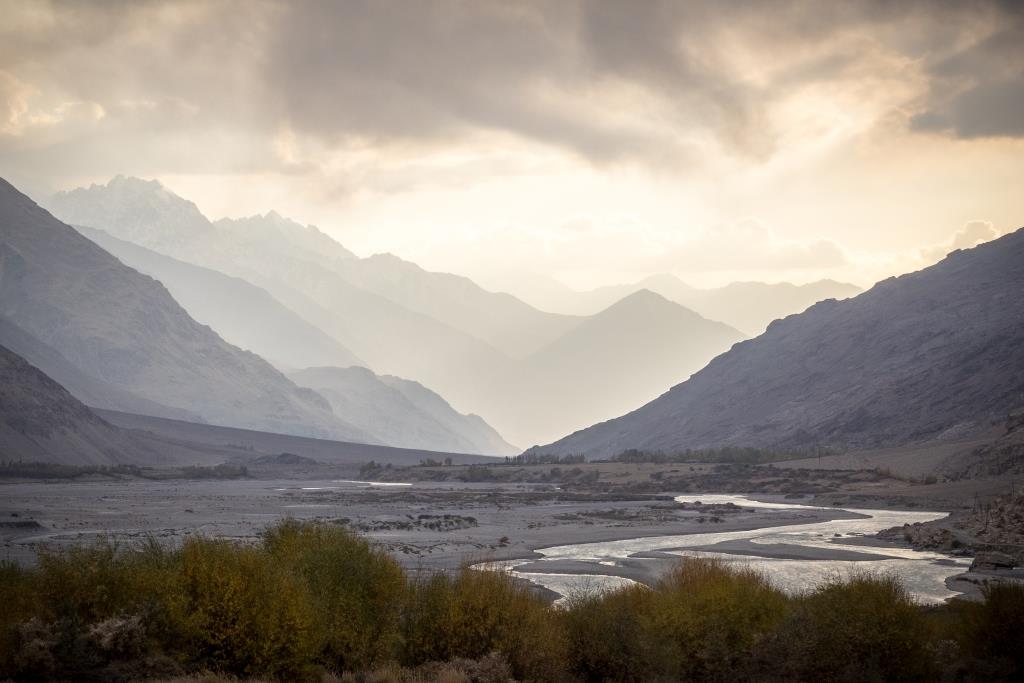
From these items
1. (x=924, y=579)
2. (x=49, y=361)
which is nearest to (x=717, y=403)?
(x=49, y=361)

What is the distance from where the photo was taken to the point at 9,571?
759 inches

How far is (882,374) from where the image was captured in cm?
15438

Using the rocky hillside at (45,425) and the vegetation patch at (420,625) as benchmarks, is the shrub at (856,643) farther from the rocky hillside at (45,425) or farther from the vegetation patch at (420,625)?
the rocky hillside at (45,425)

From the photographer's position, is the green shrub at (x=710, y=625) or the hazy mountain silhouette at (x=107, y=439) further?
the hazy mountain silhouette at (x=107, y=439)

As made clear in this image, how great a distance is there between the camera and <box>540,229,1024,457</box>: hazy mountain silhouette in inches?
5162

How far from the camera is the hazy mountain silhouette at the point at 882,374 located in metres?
131

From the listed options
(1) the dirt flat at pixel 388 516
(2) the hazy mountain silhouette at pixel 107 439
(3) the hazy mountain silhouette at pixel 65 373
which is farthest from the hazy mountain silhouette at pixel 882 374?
(3) the hazy mountain silhouette at pixel 65 373

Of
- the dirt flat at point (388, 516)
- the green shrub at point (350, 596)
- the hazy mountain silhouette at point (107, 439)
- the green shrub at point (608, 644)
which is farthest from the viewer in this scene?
the hazy mountain silhouette at point (107, 439)

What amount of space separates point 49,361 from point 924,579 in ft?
609

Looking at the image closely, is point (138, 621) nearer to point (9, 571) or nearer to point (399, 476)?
point (9, 571)

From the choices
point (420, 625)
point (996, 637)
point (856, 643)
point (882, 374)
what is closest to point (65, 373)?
point (882, 374)

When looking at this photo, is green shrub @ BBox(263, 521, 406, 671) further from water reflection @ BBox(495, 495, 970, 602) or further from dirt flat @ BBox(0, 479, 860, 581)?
dirt flat @ BBox(0, 479, 860, 581)

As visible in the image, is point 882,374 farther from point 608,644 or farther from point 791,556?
point 608,644

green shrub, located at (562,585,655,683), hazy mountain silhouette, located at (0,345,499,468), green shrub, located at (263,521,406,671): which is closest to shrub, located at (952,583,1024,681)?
green shrub, located at (562,585,655,683)
